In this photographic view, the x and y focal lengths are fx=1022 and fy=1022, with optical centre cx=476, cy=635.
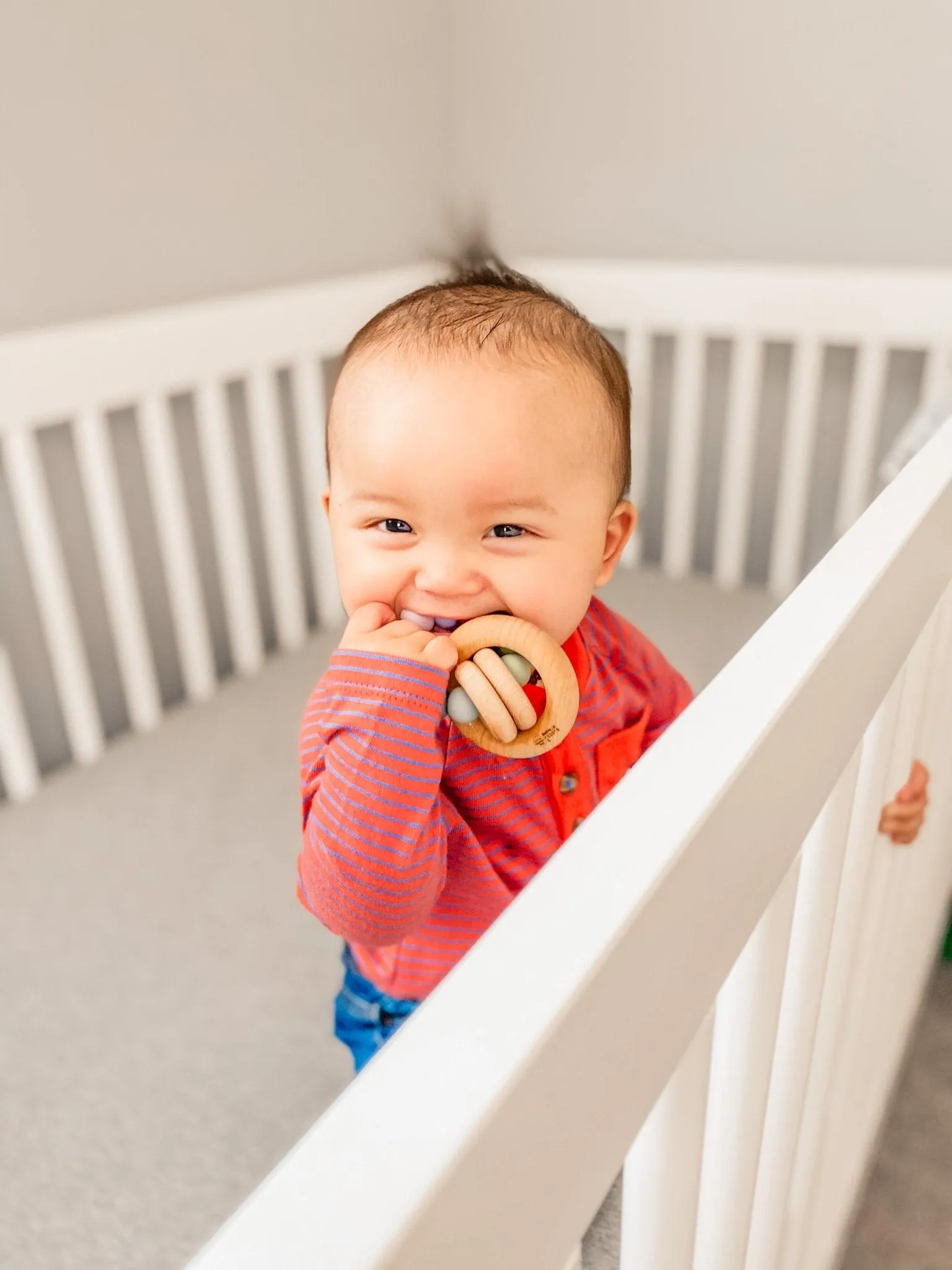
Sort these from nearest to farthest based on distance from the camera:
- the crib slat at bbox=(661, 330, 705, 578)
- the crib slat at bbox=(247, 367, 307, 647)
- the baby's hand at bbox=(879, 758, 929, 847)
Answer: the baby's hand at bbox=(879, 758, 929, 847), the crib slat at bbox=(247, 367, 307, 647), the crib slat at bbox=(661, 330, 705, 578)

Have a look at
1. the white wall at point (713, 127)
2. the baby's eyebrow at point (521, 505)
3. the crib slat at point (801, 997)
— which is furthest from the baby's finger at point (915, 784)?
the white wall at point (713, 127)

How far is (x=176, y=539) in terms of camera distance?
1.07 meters

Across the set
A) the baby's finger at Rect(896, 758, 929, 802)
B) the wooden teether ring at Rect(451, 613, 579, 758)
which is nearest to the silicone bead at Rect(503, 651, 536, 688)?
the wooden teether ring at Rect(451, 613, 579, 758)

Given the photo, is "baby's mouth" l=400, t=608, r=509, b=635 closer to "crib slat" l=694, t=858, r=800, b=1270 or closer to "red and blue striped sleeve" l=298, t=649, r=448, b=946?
"red and blue striped sleeve" l=298, t=649, r=448, b=946

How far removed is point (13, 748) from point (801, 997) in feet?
2.52

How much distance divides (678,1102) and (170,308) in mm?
985

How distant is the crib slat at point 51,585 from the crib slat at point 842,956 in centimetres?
74

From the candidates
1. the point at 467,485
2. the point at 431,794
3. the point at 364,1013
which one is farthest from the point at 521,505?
the point at 364,1013

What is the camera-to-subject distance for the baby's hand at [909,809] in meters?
0.66

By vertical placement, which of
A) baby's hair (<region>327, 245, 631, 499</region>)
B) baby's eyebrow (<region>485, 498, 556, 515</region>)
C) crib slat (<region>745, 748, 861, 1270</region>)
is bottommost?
crib slat (<region>745, 748, 861, 1270</region>)

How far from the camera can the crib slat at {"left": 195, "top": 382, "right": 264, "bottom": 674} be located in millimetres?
1087

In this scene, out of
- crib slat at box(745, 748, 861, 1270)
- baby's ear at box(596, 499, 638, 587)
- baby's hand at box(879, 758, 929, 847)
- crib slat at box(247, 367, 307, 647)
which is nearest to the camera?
crib slat at box(745, 748, 861, 1270)

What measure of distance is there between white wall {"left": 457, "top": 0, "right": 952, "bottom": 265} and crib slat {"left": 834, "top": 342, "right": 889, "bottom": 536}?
146 mm

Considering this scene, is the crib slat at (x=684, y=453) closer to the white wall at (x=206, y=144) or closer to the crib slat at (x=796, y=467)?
the crib slat at (x=796, y=467)
